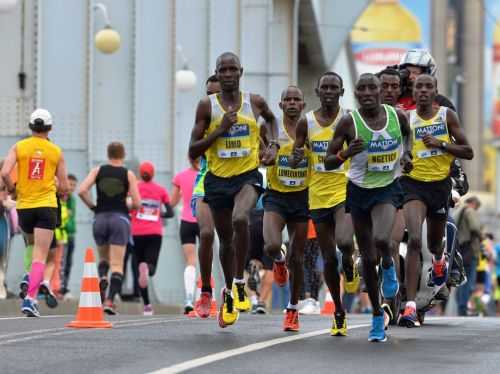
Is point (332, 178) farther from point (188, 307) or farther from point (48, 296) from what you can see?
point (188, 307)

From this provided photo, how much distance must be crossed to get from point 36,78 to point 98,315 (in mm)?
11901

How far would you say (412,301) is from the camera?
15.2m

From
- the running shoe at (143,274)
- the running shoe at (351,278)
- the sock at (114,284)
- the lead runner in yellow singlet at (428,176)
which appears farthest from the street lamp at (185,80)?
the running shoe at (351,278)

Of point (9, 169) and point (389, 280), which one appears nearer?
point (389, 280)

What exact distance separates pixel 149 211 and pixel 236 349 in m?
8.83

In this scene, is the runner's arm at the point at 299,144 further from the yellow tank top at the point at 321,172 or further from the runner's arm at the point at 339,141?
the runner's arm at the point at 339,141

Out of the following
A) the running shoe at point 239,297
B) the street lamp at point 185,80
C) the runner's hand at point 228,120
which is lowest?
the running shoe at point 239,297

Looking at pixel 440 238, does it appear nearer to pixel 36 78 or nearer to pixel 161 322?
pixel 161 322

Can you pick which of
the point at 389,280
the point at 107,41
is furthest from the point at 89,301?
the point at 107,41

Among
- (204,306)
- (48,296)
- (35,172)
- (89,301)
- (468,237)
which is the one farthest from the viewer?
(468,237)

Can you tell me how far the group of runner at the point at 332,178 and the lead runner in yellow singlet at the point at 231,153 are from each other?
0.01m

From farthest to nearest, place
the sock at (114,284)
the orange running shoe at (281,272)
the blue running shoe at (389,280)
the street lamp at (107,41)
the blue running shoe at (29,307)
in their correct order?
the street lamp at (107,41), the sock at (114,284), the blue running shoe at (29,307), the orange running shoe at (281,272), the blue running shoe at (389,280)

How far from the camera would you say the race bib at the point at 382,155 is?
510 inches

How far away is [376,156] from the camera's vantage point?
1296 centimetres
